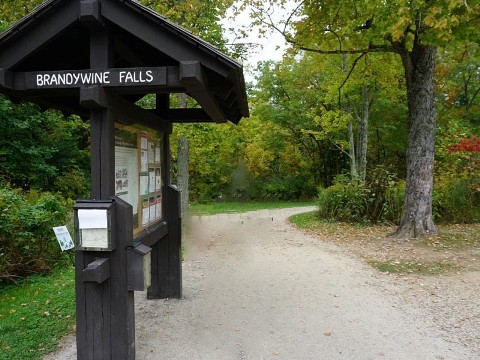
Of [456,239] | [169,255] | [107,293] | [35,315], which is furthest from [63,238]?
[456,239]

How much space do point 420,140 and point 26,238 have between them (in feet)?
29.5

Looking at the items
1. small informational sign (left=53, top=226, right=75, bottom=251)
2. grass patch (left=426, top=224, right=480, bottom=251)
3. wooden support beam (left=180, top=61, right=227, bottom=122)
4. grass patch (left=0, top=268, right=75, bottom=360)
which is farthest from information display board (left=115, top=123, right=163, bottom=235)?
grass patch (left=426, top=224, right=480, bottom=251)

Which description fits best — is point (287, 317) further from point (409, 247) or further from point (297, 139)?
point (297, 139)

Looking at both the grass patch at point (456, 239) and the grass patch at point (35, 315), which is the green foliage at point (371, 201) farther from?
the grass patch at point (35, 315)

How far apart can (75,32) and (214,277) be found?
4.81 m

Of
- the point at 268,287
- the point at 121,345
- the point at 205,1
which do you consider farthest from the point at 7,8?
the point at 121,345

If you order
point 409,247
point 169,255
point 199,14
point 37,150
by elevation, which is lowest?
point 409,247

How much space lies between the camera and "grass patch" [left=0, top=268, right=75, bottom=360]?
14.0 ft

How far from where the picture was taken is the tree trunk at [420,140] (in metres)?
10.2

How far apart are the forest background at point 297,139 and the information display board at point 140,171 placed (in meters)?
2.64

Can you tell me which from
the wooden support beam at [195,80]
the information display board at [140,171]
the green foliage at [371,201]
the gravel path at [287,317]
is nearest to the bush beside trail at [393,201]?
the green foliage at [371,201]

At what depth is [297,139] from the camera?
27609 millimetres

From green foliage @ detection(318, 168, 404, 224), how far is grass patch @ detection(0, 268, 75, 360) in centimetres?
966

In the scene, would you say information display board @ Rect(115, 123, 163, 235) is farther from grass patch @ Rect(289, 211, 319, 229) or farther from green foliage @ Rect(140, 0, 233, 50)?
grass patch @ Rect(289, 211, 319, 229)
